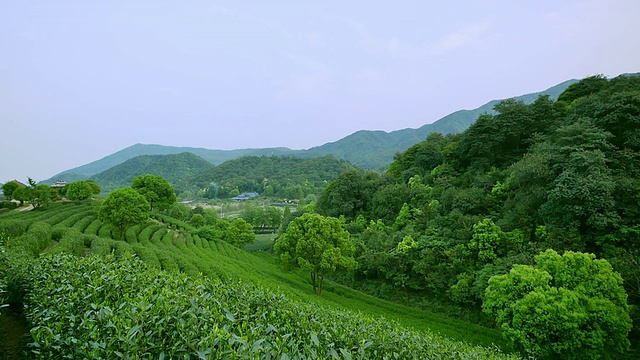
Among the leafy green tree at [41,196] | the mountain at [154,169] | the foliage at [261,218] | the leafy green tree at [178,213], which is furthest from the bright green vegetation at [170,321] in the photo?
the mountain at [154,169]

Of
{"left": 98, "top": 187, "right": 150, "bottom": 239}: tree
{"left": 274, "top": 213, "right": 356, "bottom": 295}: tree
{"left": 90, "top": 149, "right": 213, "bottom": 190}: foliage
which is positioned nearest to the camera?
{"left": 274, "top": 213, "right": 356, "bottom": 295}: tree

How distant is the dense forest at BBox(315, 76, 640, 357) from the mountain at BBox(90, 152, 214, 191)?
425ft

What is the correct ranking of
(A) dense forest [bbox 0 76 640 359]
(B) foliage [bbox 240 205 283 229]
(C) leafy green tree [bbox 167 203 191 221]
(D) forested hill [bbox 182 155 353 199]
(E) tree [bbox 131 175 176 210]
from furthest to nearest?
1. (D) forested hill [bbox 182 155 353 199]
2. (B) foliage [bbox 240 205 283 229]
3. (C) leafy green tree [bbox 167 203 191 221]
4. (E) tree [bbox 131 175 176 210]
5. (A) dense forest [bbox 0 76 640 359]

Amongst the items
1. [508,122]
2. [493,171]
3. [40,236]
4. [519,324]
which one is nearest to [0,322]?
[40,236]

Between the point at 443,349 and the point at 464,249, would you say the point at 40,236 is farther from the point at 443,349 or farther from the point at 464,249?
the point at 464,249

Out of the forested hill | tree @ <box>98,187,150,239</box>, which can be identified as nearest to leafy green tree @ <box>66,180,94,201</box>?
tree @ <box>98,187,150,239</box>

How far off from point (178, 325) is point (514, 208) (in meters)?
21.4

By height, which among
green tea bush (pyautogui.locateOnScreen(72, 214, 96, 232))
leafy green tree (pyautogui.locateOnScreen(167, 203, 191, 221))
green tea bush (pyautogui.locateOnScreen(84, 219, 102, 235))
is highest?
green tea bush (pyautogui.locateOnScreen(72, 214, 96, 232))

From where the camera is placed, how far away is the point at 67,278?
5.13m

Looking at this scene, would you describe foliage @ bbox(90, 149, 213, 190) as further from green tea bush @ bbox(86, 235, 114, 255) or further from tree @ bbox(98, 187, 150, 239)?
green tea bush @ bbox(86, 235, 114, 255)

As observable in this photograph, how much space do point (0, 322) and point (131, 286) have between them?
3092mm

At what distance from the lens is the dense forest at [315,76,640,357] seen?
1401 cm

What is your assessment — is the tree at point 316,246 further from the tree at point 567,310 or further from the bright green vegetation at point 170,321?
the bright green vegetation at point 170,321

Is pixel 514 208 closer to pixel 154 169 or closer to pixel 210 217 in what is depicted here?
pixel 210 217
